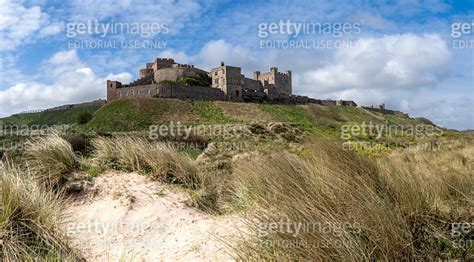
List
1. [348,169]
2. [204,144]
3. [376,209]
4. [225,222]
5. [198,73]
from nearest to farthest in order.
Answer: [376,209], [348,169], [225,222], [204,144], [198,73]

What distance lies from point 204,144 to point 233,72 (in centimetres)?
5062

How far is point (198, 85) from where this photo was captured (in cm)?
7281

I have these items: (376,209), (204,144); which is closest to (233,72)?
(204,144)

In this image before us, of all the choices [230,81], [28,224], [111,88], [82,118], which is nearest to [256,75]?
[230,81]

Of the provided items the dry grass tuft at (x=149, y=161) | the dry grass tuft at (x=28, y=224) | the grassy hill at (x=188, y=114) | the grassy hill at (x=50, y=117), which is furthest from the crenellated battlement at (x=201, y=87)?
the dry grass tuft at (x=28, y=224)

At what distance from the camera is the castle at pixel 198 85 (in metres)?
62.4

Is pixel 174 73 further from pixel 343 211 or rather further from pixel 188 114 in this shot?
pixel 343 211

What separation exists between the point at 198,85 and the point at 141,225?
6787 centimetres

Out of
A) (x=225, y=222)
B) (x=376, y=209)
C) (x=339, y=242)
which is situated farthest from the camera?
(x=225, y=222)

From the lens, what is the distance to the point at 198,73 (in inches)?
3086

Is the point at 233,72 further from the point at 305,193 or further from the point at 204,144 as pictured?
the point at 305,193

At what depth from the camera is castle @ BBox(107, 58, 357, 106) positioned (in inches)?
2456

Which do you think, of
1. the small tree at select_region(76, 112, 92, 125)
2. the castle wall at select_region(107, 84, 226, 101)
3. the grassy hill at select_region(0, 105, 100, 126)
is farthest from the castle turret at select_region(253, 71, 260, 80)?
the small tree at select_region(76, 112, 92, 125)

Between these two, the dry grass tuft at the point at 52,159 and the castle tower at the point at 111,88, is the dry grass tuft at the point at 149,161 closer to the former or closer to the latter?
the dry grass tuft at the point at 52,159
